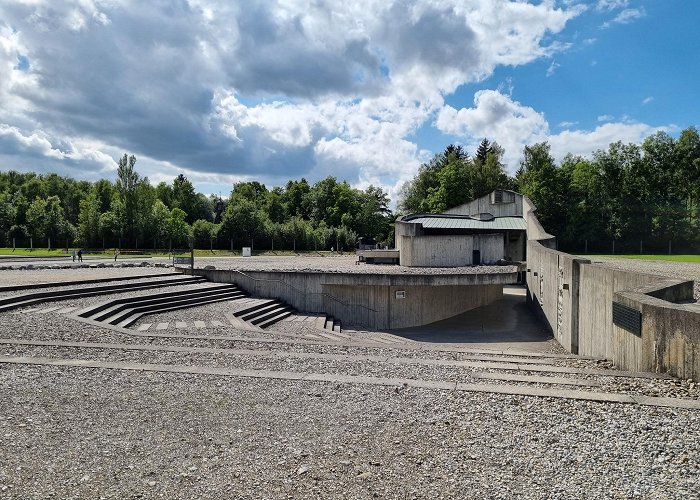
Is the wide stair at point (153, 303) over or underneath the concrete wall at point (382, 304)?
over

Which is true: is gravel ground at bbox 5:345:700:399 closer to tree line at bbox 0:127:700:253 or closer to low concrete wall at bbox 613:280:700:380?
low concrete wall at bbox 613:280:700:380

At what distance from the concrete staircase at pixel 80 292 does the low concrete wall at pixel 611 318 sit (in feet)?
46.6

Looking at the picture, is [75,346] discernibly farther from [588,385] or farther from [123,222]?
[123,222]

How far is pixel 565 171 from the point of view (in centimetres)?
4650

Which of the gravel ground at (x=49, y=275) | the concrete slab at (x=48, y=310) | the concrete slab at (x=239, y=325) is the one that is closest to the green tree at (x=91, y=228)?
the gravel ground at (x=49, y=275)

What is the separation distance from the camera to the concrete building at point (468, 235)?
24812mm

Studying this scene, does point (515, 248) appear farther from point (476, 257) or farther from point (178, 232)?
point (178, 232)

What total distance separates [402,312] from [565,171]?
1348 inches

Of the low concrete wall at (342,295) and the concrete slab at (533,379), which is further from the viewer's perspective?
the low concrete wall at (342,295)

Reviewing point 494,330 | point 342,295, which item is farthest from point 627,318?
point 342,295

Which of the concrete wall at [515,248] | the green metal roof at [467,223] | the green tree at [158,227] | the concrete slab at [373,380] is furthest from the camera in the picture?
the green tree at [158,227]

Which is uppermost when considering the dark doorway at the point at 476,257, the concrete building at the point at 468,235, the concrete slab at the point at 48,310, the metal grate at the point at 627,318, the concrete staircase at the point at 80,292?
the concrete building at the point at 468,235

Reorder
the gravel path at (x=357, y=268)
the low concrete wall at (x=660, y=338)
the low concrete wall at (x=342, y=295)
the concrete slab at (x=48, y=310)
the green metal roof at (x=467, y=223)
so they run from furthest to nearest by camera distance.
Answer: the green metal roof at (x=467, y=223) → the gravel path at (x=357, y=268) → the low concrete wall at (x=342, y=295) → the concrete slab at (x=48, y=310) → the low concrete wall at (x=660, y=338)

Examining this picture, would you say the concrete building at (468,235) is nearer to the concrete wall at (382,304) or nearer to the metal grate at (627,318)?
the concrete wall at (382,304)
